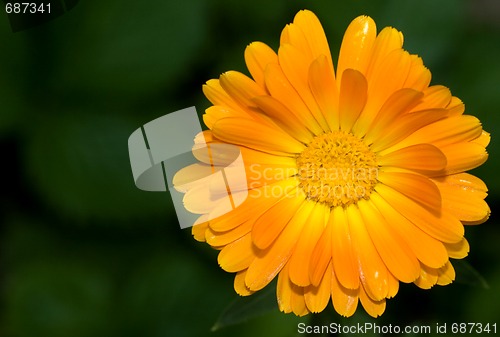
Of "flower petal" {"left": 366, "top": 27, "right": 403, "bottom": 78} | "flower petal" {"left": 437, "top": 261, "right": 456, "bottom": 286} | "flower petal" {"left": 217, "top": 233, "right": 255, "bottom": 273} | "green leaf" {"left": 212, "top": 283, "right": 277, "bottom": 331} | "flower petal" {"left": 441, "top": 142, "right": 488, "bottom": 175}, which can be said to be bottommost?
"green leaf" {"left": 212, "top": 283, "right": 277, "bottom": 331}

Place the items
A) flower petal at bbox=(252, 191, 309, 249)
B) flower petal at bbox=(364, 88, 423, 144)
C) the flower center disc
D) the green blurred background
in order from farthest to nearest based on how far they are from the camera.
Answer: the green blurred background, the flower center disc, flower petal at bbox=(252, 191, 309, 249), flower petal at bbox=(364, 88, 423, 144)

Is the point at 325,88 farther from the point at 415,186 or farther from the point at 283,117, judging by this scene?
the point at 415,186

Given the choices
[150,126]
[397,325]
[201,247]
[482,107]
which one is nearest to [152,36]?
[150,126]

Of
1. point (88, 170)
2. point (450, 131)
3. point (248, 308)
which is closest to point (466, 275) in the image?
point (450, 131)

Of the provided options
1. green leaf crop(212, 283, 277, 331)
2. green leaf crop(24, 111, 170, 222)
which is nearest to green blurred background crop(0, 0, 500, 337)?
green leaf crop(24, 111, 170, 222)

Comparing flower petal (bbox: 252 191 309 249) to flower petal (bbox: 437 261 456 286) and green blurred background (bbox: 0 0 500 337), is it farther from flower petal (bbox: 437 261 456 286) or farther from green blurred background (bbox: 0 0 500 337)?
green blurred background (bbox: 0 0 500 337)

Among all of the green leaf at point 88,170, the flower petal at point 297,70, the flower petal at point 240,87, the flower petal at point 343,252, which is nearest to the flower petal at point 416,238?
the flower petal at point 343,252

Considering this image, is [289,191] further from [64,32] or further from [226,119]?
[64,32]
